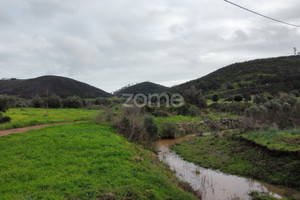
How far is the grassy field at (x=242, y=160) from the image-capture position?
Result: 11.1 m

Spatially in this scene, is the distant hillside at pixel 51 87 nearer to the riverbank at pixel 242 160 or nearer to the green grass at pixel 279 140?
the riverbank at pixel 242 160

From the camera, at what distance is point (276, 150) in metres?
12.9

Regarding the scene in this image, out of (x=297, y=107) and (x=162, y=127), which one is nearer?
(x=162, y=127)

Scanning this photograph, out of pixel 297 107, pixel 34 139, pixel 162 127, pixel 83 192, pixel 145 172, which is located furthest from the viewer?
pixel 297 107

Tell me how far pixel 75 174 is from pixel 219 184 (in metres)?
7.50

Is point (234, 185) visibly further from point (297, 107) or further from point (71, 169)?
point (297, 107)

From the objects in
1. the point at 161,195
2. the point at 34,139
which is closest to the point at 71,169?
the point at 161,195

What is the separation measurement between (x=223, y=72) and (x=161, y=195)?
100963mm

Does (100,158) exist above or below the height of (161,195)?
above

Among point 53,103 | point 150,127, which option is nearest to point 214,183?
point 150,127

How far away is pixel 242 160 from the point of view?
14.4 m

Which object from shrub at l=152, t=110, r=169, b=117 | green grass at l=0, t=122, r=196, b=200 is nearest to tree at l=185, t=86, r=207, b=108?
shrub at l=152, t=110, r=169, b=117

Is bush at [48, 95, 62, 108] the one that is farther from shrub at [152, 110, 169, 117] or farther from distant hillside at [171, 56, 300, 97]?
distant hillside at [171, 56, 300, 97]

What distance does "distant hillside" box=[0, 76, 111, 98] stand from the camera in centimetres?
10106
